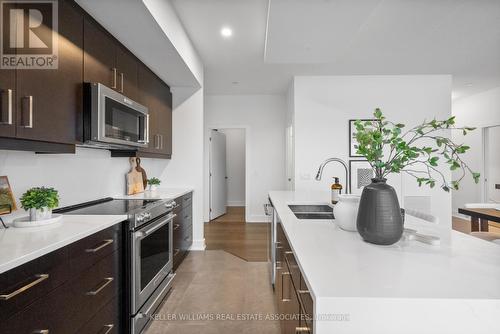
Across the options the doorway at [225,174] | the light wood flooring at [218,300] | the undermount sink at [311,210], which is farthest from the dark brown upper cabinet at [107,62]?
the doorway at [225,174]

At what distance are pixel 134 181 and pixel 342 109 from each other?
10.8ft

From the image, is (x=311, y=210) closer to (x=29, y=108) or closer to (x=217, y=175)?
(x=29, y=108)

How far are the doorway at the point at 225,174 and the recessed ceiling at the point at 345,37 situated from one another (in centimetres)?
188

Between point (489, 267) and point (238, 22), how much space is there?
105 inches

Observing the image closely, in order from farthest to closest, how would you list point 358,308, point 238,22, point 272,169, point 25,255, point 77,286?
point 272,169 < point 238,22 < point 77,286 < point 25,255 < point 358,308

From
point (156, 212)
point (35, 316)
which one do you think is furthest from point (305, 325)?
point (156, 212)

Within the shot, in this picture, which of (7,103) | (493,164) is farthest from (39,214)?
(493,164)

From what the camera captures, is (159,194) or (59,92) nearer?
(59,92)

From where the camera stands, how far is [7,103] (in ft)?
3.92

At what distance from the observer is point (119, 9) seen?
5.71ft

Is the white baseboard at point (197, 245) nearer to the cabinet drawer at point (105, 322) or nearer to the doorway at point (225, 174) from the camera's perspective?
the doorway at point (225, 174)

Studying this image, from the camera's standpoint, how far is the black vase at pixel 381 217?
100 centimetres

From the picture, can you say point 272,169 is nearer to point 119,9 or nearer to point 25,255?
point 119,9

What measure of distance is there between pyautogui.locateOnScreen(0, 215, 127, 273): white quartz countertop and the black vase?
51.0 inches
